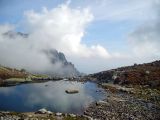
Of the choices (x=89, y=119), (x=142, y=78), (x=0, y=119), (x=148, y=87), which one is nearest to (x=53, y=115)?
(x=89, y=119)

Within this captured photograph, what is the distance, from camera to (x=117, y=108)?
8275 centimetres

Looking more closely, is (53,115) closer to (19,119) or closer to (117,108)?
(19,119)

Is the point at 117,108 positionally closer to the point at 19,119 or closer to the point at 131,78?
the point at 19,119

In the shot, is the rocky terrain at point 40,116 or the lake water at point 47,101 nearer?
the rocky terrain at point 40,116

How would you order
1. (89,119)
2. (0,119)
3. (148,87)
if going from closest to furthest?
(0,119)
(89,119)
(148,87)

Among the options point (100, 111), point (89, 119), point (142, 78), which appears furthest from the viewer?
point (142, 78)

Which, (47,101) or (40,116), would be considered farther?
(47,101)

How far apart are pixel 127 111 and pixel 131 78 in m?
100

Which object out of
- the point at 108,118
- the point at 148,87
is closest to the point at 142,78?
the point at 148,87

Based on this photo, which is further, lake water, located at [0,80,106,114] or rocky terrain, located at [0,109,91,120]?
lake water, located at [0,80,106,114]

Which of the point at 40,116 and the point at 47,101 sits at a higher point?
the point at 47,101

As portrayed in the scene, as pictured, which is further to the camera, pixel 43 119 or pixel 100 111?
pixel 100 111

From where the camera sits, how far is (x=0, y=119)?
58.2 metres

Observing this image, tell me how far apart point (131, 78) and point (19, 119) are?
12548 centimetres
